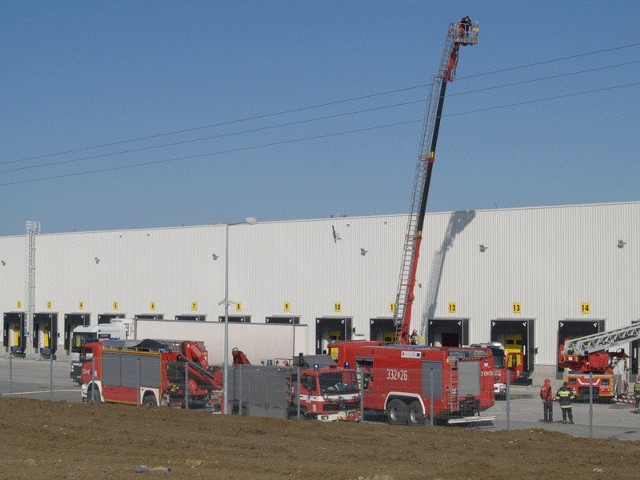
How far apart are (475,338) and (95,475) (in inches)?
1413

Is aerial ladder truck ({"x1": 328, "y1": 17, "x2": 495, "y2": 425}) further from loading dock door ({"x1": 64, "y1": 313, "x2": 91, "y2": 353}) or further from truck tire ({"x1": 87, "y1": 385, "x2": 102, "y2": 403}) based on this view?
loading dock door ({"x1": 64, "y1": 313, "x2": 91, "y2": 353})

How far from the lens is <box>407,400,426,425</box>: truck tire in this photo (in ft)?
107

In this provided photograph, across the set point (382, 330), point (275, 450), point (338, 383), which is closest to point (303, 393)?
point (338, 383)

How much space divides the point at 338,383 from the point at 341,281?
26.4 metres

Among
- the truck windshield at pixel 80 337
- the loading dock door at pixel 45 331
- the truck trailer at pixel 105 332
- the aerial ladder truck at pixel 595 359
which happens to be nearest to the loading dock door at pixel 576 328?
the aerial ladder truck at pixel 595 359

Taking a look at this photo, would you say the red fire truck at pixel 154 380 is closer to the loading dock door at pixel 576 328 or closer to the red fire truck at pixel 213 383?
the red fire truck at pixel 213 383

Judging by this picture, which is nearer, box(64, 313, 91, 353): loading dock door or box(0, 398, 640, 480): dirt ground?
box(0, 398, 640, 480): dirt ground

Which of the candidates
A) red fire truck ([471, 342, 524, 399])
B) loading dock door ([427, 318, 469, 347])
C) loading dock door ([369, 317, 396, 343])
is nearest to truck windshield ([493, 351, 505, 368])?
red fire truck ([471, 342, 524, 399])

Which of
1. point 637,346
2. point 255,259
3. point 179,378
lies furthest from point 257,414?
point 255,259

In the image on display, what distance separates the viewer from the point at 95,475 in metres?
19.5

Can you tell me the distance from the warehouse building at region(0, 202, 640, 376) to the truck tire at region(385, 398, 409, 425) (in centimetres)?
819

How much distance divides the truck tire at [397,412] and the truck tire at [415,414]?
110 millimetres

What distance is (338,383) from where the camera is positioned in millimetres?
32625

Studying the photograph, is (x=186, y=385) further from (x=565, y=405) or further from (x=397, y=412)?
(x=565, y=405)
